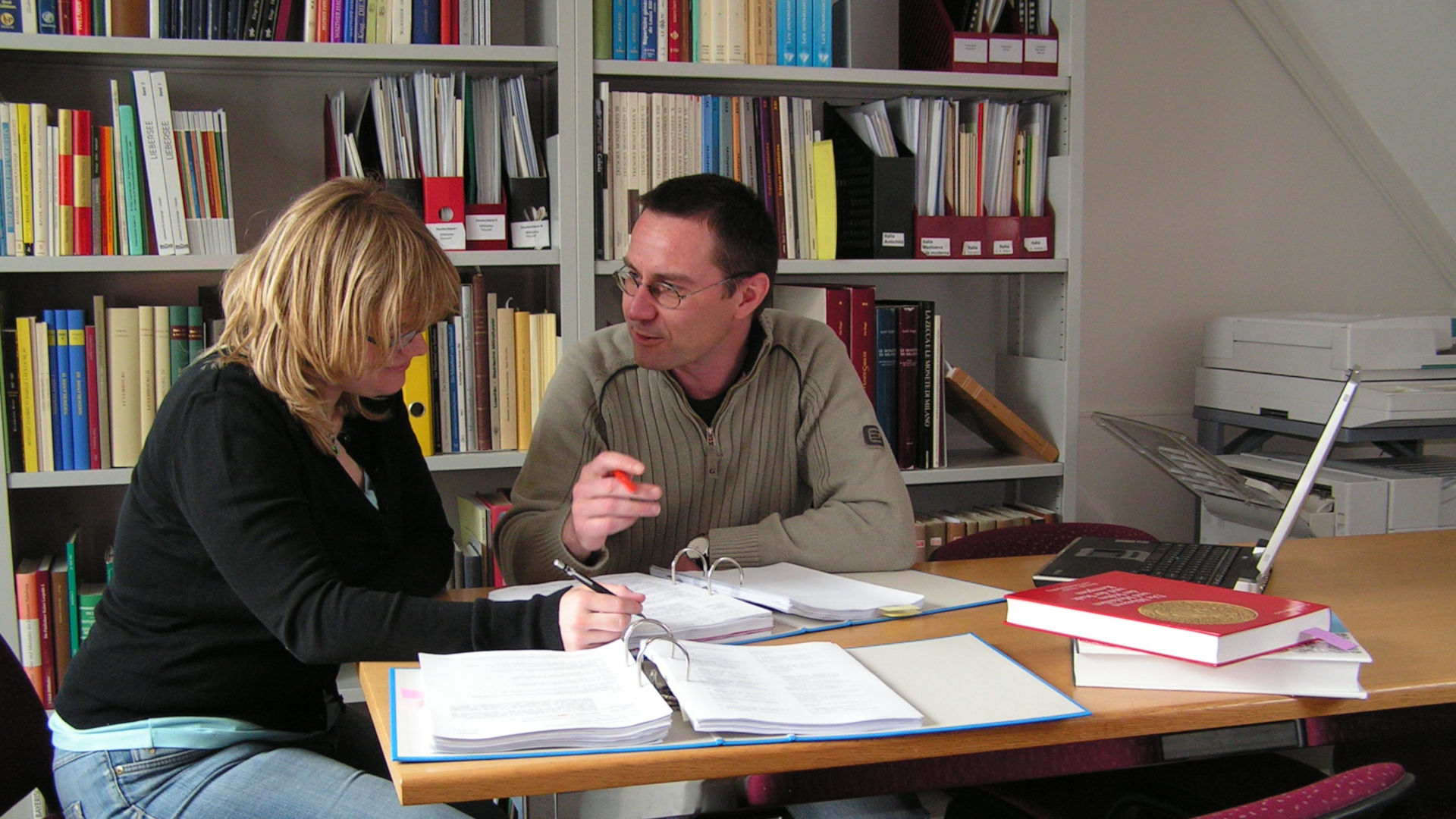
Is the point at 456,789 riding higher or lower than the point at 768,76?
lower

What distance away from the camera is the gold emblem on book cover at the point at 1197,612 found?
1.22 meters

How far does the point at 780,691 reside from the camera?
116 centimetres

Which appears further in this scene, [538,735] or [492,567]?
[492,567]

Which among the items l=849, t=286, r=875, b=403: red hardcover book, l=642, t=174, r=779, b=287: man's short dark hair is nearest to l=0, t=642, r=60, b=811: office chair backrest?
l=642, t=174, r=779, b=287: man's short dark hair

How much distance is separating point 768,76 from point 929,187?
0.45 m

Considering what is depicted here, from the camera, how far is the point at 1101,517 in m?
3.23

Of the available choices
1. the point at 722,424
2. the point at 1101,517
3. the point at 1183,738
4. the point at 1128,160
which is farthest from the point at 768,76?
A: the point at 1183,738

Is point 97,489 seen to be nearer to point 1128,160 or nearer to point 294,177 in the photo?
point 294,177

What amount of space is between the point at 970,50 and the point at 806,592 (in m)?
1.58

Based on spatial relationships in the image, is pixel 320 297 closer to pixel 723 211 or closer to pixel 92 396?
pixel 723 211

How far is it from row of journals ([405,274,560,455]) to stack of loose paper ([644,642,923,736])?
130 centimetres

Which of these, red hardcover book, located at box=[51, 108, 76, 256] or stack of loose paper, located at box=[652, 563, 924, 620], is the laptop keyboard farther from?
red hardcover book, located at box=[51, 108, 76, 256]

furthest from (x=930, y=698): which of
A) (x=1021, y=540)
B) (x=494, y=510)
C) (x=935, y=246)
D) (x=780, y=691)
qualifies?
(x=935, y=246)

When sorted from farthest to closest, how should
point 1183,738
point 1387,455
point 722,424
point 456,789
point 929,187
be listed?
point 1387,455, point 929,187, point 722,424, point 1183,738, point 456,789
